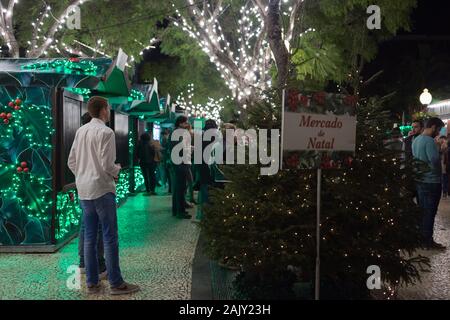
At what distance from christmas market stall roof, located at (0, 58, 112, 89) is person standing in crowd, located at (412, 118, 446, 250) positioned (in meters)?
4.80

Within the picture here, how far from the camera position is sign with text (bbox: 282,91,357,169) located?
4.39m

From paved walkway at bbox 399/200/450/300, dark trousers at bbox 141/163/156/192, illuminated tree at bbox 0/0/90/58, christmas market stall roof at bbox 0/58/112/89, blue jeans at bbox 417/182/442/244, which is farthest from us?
illuminated tree at bbox 0/0/90/58

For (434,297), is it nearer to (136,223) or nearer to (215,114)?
(136,223)

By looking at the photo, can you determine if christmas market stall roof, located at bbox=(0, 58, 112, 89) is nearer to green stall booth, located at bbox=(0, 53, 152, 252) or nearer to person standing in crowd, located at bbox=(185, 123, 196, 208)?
green stall booth, located at bbox=(0, 53, 152, 252)

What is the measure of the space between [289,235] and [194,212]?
670cm

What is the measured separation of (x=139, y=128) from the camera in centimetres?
1653

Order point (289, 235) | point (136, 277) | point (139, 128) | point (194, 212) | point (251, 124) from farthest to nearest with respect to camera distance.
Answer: point (139, 128)
point (194, 212)
point (136, 277)
point (251, 124)
point (289, 235)

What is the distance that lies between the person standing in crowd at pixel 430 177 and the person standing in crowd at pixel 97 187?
4751mm

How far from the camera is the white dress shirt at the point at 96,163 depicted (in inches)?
209

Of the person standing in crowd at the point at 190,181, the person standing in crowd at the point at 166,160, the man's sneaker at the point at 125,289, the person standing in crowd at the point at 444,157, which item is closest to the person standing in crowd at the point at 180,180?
the person standing in crowd at the point at 190,181

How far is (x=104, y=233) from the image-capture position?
5.40m

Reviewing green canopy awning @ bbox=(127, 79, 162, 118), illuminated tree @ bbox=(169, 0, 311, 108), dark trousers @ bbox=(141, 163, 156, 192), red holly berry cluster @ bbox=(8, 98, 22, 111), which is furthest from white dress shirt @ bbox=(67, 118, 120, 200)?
dark trousers @ bbox=(141, 163, 156, 192)

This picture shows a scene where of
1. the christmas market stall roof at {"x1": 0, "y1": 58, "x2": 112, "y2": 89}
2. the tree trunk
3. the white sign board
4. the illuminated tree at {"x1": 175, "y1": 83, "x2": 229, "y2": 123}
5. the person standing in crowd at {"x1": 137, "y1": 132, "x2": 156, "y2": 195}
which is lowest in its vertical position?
the person standing in crowd at {"x1": 137, "y1": 132, "x2": 156, "y2": 195}

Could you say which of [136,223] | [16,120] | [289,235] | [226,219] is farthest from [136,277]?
[136,223]
